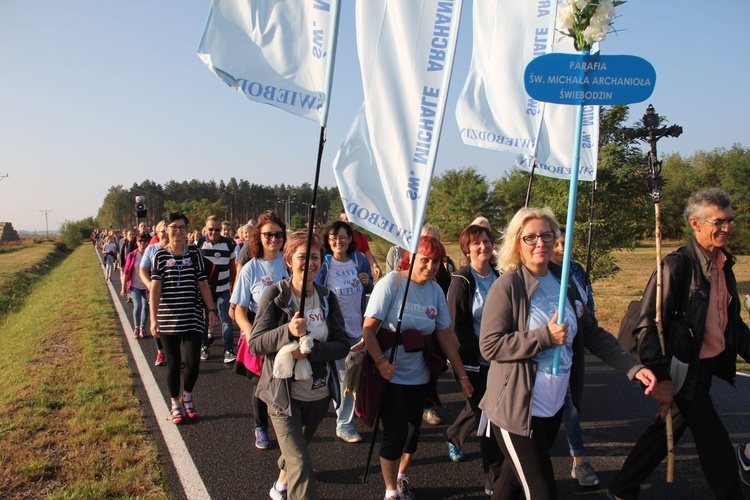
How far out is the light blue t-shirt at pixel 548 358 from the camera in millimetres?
2627

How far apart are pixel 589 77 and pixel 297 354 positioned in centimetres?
222

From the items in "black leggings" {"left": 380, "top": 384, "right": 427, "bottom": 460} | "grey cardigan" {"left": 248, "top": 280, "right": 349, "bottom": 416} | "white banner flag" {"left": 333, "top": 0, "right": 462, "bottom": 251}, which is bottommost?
"black leggings" {"left": 380, "top": 384, "right": 427, "bottom": 460}

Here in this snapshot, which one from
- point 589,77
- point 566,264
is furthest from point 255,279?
point 589,77

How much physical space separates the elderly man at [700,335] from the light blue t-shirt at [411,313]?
1.29m

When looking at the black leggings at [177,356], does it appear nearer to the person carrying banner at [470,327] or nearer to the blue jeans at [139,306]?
the person carrying banner at [470,327]

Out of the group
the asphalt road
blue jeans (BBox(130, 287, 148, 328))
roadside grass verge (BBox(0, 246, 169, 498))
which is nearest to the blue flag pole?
the asphalt road

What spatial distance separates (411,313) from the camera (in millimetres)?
3574

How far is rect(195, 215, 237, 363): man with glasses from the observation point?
7.48 m

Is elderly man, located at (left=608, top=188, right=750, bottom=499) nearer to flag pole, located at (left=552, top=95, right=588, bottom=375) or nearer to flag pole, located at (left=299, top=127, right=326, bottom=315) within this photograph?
flag pole, located at (left=552, top=95, right=588, bottom=375)

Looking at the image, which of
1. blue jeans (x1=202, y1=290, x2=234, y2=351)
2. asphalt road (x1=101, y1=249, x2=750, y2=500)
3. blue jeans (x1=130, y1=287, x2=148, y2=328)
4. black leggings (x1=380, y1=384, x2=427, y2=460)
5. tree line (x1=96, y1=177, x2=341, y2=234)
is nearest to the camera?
black leggings (x1=380, y1=384, x2=427, y2=460)

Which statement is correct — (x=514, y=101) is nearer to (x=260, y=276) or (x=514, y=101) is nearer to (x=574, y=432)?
(x=260, y=276)

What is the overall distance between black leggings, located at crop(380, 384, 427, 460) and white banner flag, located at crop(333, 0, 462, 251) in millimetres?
1033

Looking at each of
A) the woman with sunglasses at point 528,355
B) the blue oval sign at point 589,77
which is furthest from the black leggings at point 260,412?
the blue oval sign at point 589,77

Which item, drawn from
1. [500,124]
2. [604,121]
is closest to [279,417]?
[500,124]
